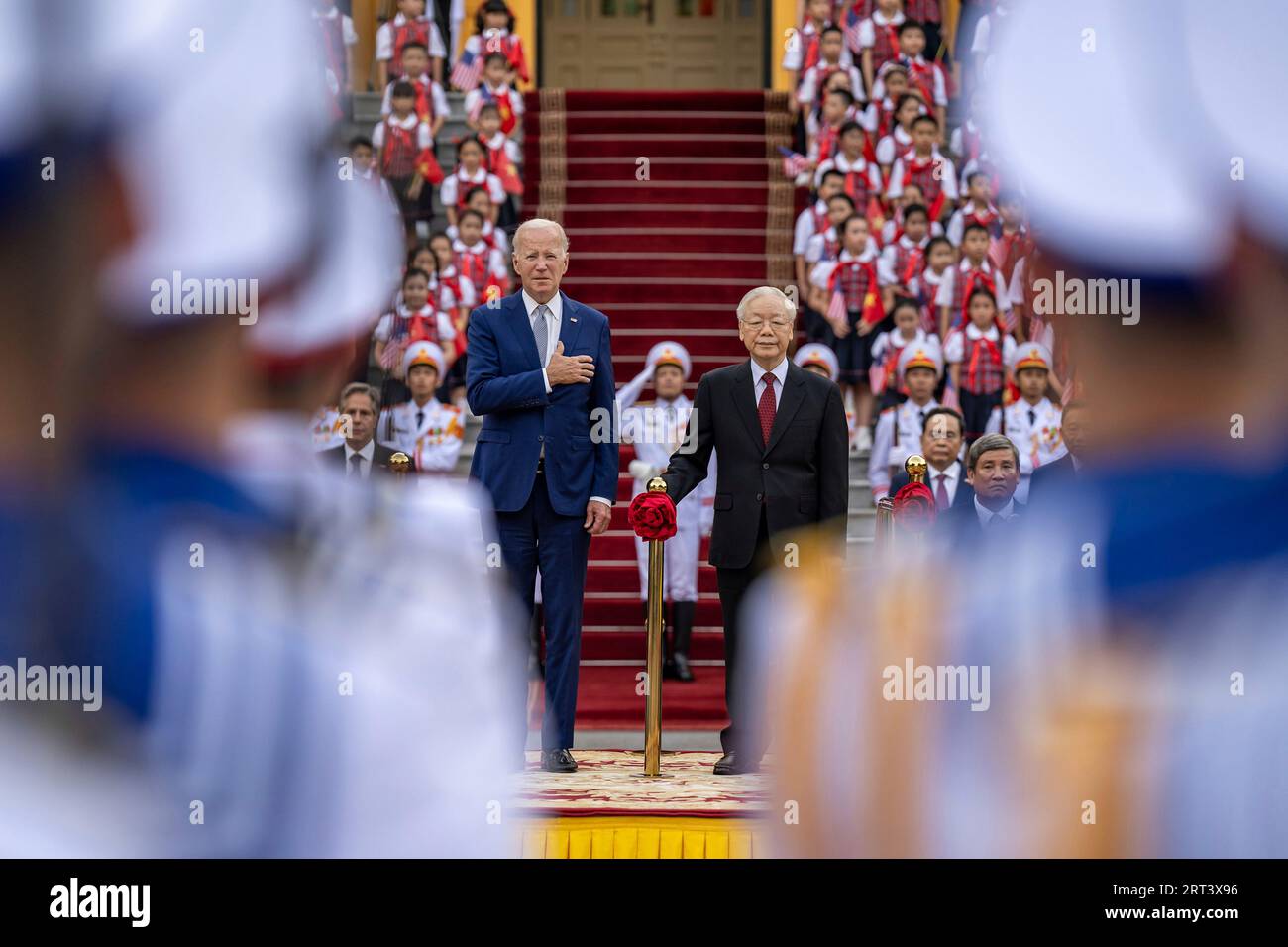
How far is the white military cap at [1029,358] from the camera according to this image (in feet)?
27.8

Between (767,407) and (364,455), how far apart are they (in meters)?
1.55

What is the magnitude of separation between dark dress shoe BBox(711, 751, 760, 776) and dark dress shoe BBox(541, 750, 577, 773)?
0.43m

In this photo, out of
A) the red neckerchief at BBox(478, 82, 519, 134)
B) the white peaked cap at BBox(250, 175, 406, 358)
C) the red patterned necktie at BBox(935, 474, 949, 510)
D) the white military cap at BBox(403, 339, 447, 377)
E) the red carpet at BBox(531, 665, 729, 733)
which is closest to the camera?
the white peaked cap at BBox(250, 175, 406, 358)

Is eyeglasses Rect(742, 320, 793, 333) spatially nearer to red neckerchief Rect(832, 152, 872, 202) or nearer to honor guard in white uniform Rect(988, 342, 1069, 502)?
honor guard in white uniform Rect(988, 342, 1069, 502)

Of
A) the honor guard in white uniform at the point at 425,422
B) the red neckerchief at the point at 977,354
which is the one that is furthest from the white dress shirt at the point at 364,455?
the red neckerchief at the point at 977,354

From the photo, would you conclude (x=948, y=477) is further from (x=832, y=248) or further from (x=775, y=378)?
(x=832, y=248)

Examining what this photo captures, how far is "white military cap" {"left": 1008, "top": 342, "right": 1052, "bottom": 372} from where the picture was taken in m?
8.47

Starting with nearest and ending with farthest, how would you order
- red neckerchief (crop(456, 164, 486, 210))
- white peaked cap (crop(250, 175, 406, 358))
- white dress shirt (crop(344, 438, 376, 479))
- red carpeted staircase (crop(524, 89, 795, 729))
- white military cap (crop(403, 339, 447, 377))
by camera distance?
1. white peaked cap (crop(250, 175, 406, 358))
2. white dress shirt (crop(344, 438, 376, 479))
3. white military cap (crop(403, 339, 447, 377))
4. red carpeted staircase (crop(524, 89, 795, 729))
5. red neckerchief (crop(456, 164, 486, 210))

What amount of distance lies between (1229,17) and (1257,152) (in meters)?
0.36

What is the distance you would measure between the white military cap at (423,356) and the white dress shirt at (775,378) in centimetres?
351

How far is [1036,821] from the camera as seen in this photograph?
420cm

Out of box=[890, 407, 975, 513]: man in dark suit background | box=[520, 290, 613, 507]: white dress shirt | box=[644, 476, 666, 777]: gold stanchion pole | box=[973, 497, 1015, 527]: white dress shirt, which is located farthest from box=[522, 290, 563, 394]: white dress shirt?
box=[890, 407, 975, 513]: man in dark suit background

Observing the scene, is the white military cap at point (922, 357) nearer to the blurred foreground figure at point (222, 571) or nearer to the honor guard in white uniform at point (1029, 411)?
the honor guard in white uniform at point (1029, 411)

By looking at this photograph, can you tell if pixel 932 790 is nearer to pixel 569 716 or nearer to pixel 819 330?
pixel 569 716
